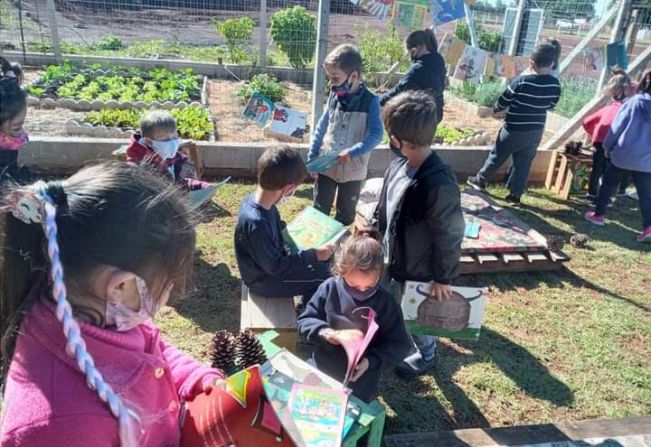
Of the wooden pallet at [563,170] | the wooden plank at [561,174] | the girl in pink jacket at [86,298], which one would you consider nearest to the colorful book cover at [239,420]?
the girl in pink jacket at [86,298]

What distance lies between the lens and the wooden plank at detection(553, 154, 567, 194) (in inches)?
242

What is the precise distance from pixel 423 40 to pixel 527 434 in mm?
4015

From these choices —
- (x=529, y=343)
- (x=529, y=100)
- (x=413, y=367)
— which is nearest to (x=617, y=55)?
(x=529, y=100)

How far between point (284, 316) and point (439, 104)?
146 inches

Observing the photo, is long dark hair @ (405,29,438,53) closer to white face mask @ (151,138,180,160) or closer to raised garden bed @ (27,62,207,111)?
white face mask @ (151,138,180,160)

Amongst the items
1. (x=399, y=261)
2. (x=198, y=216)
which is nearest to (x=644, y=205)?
(x=399, y=261)

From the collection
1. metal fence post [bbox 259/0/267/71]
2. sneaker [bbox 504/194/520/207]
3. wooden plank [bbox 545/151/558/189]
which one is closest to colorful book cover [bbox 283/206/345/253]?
sneaker [bbox 504/194/520/207]

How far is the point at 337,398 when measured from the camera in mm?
1771

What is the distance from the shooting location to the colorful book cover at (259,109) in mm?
5379

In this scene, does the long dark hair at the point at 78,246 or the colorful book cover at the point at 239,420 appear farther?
the colorful book cover at the point at 239,420

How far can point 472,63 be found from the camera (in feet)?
20.5

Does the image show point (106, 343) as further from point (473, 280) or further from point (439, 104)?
point (439, 104)

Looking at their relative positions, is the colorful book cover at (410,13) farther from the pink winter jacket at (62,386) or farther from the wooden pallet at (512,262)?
the pink winter jacket at (62,386)

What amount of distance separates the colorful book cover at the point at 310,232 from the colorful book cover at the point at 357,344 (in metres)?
0.91
